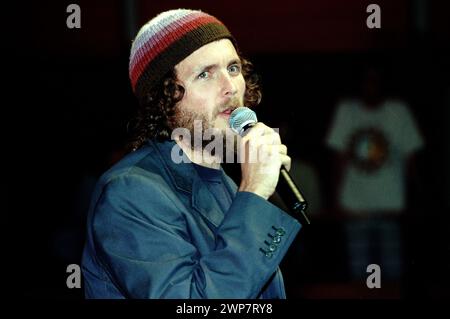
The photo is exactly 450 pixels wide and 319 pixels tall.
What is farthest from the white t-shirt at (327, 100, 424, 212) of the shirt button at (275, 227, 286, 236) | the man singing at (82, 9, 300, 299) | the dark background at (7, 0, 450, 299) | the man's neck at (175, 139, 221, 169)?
the shirt button at (275, 227, 286, 236)

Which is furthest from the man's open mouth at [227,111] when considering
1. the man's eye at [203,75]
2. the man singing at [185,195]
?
the man's eye at [203,75]

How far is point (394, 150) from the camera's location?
14.6 feet

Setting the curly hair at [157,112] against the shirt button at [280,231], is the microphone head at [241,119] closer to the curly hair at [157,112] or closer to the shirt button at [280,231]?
the curly hair at [157,112]

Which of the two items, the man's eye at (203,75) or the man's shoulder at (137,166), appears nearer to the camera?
the man's shoulder at (137,166)

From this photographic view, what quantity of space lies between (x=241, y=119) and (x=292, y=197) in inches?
11.2

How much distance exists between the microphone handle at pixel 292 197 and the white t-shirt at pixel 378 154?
2.89m

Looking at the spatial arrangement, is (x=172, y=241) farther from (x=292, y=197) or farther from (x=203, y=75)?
(x=203, y=75)

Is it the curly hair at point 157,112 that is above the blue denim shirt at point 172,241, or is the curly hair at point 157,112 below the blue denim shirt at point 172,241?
above

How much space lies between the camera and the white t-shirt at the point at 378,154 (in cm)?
442

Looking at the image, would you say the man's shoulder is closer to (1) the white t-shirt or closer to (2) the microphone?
(2) the microphone

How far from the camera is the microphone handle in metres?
1.61

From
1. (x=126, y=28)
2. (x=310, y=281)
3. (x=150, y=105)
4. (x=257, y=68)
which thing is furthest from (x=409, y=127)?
(x=150, y=105)

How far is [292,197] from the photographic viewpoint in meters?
1.62
